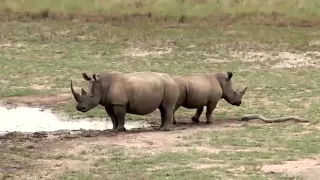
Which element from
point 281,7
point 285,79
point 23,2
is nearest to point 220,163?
point 285,79

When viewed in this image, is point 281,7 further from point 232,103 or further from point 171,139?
point 171,139

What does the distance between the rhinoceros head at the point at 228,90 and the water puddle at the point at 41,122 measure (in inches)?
58.8

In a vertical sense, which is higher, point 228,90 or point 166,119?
point 228,90

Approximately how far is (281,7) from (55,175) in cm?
1968

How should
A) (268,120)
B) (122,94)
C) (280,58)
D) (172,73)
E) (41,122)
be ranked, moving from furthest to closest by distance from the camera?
(280,58), (172,73), (41,122), (268,120), (122,94)

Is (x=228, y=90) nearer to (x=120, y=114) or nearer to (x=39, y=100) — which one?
(x=120, y=114)

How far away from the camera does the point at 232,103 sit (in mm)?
14102

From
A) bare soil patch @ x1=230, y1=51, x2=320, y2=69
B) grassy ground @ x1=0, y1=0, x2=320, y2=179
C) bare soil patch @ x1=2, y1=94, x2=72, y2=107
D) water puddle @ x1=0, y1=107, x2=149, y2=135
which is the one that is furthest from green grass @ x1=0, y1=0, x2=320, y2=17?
water puddle @ x1=0, y1=107, x2=149, y2=135

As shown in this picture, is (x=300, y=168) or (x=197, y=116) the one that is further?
(x=197, y=116)

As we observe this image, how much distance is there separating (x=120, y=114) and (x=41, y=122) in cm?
230

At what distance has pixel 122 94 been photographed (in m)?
12.1

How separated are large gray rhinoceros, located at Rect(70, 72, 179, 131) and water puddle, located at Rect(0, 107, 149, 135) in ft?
2.98

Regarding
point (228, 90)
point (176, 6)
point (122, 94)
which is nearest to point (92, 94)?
point (122, 94)

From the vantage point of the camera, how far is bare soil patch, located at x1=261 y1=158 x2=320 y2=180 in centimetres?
846
